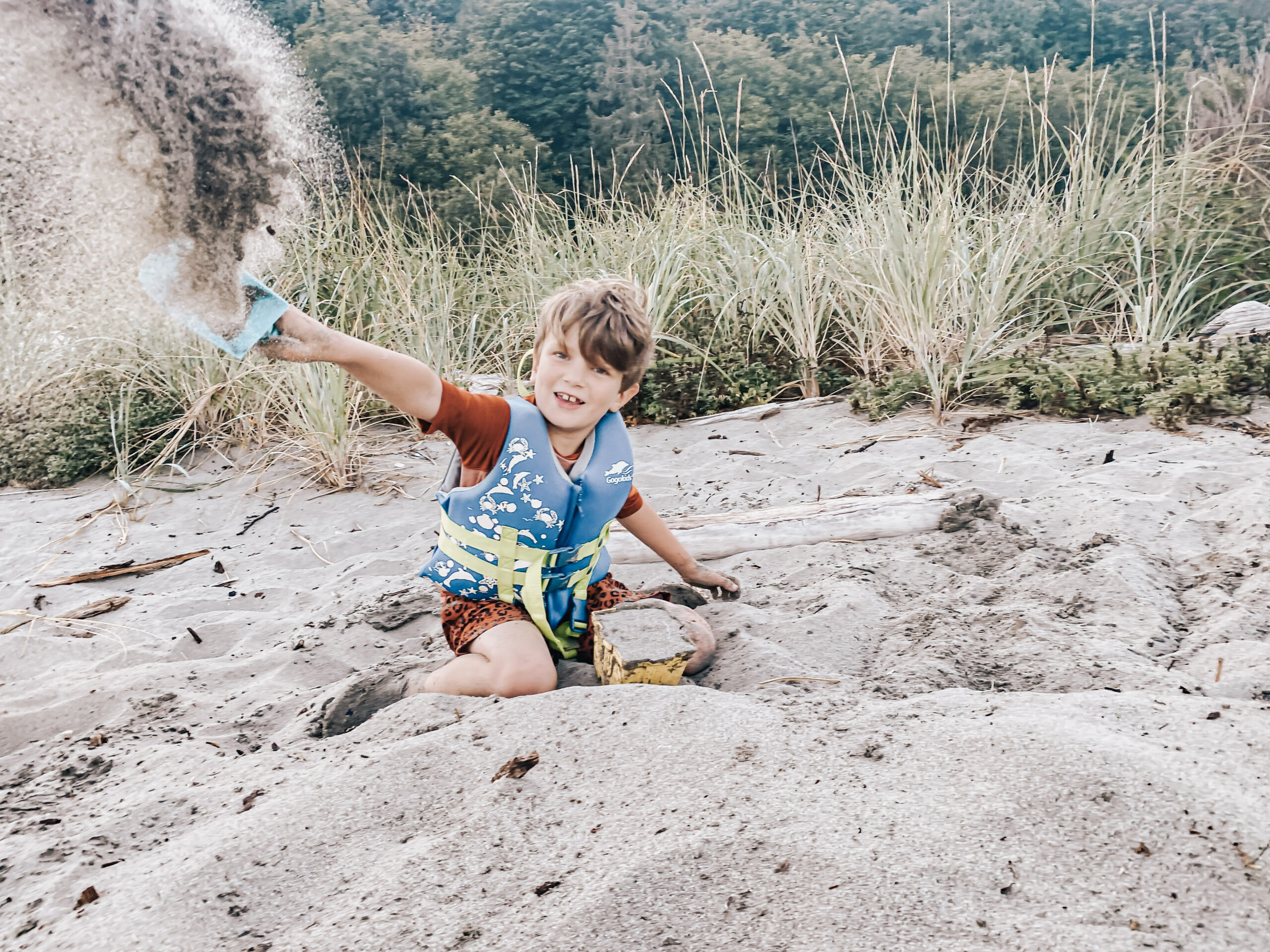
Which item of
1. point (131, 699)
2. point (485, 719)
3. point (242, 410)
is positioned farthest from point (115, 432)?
point (485, 719)

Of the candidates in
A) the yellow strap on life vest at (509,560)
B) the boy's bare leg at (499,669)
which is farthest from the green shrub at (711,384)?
the boy's bare leg at (499,669)

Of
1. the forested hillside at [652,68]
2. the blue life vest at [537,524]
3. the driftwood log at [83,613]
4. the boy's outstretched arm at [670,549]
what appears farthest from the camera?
the forested hillside at [652,68]

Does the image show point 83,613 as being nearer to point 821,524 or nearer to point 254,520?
point 254,520

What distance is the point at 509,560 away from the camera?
243 centimetres

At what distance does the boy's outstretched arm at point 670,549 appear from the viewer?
2777 millimetres

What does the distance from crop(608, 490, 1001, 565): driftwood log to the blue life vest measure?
825 millimetres

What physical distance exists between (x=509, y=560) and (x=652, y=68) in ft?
27.7

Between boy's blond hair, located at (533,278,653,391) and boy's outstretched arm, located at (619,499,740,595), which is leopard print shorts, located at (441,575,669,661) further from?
boy's blond hair, located at (533,278,653,391)

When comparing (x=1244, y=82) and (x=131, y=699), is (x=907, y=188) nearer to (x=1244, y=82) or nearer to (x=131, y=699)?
(x=1244, y=82)

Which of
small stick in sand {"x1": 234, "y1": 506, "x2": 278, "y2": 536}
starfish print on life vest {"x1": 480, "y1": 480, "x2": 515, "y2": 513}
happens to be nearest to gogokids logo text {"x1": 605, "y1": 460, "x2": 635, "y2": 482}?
starfish print on life vest {"x1": 480, "y1": 480, "x2": 515, "y2": 513}

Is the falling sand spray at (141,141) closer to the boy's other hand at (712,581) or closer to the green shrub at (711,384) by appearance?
the boy's other hand at (712,581)

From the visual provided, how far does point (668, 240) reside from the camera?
5789 mm

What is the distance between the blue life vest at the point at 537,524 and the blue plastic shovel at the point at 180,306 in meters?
0.67

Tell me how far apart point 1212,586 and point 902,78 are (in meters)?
8.58
